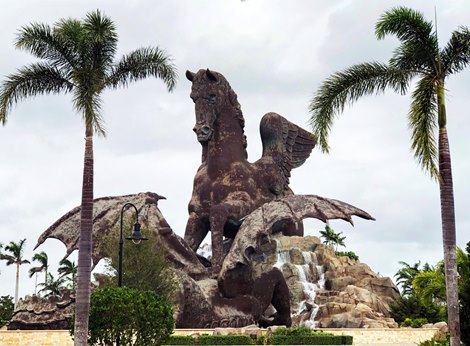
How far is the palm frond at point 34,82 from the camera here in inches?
856

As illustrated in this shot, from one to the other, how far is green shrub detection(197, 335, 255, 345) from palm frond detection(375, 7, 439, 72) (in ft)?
34.4

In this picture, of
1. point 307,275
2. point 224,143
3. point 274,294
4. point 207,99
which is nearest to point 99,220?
point 224,143

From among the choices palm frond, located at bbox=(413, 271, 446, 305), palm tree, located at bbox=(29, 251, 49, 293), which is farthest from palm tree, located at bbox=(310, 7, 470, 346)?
palm tree, located at bbox=(29, 251, 49, 293)

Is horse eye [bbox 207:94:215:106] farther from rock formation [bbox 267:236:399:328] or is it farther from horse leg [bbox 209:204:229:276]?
rock formation [bbox 267:236:399:328]

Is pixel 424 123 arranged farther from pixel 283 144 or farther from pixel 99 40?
pixel 283 144

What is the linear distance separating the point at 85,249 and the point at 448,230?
8.83 metres

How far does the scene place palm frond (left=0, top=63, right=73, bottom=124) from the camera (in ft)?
71.3

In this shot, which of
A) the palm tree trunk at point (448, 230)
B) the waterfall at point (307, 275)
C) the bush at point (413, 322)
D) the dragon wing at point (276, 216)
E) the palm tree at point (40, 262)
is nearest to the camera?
the palm tree trunk at point (448, 230)

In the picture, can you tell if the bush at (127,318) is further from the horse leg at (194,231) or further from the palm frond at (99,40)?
the horse leg at (194,231)

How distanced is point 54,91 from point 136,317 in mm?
7545

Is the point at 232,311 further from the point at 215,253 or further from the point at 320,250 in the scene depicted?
the point at 320,250

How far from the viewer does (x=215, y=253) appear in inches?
1294

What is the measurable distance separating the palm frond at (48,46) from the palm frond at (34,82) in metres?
0.25

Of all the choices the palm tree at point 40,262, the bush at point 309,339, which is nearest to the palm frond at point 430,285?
the bush at point 309,339
